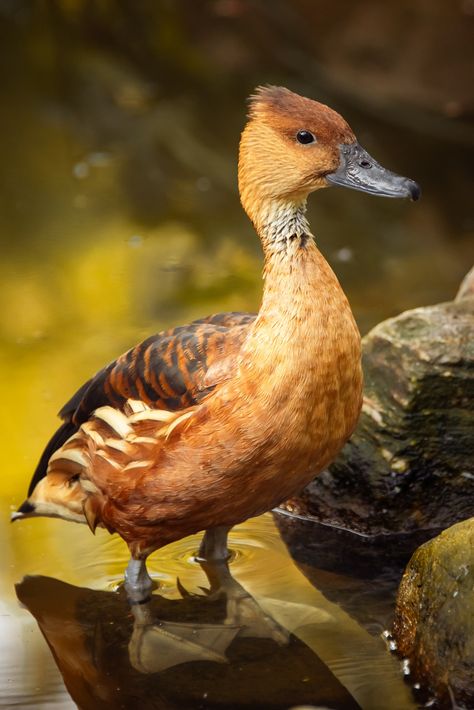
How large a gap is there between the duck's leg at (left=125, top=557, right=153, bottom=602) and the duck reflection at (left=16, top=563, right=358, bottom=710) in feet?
0.13

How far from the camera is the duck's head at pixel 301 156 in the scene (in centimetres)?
471

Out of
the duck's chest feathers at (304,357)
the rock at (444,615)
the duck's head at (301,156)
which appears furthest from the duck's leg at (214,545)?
the duck's head at (301,156)

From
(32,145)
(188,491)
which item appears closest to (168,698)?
(188,491)

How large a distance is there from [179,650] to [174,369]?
1229mm

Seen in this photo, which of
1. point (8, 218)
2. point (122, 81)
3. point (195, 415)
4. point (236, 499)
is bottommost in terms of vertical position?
point (236, 499)

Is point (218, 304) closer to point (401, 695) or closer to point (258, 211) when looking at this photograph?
point (258, 211)

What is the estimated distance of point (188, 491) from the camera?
469 cm

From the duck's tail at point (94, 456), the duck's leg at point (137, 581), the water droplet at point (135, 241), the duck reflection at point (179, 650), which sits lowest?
the duck reflection at point (179, 650)

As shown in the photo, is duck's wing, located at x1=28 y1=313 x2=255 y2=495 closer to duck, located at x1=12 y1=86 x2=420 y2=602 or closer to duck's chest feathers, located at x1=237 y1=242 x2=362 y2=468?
duck, located at x1=12 y1=86 x2=420 y2=602

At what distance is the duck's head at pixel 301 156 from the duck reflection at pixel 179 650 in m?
1.88

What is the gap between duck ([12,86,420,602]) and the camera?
453 cm

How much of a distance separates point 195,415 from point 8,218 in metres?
5.11

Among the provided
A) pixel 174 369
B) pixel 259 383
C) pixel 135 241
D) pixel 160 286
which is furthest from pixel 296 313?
pixel 135 241

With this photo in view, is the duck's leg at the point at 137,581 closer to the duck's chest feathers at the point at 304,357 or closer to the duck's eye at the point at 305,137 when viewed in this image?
the duck's chest feathers at the point at 304,357
